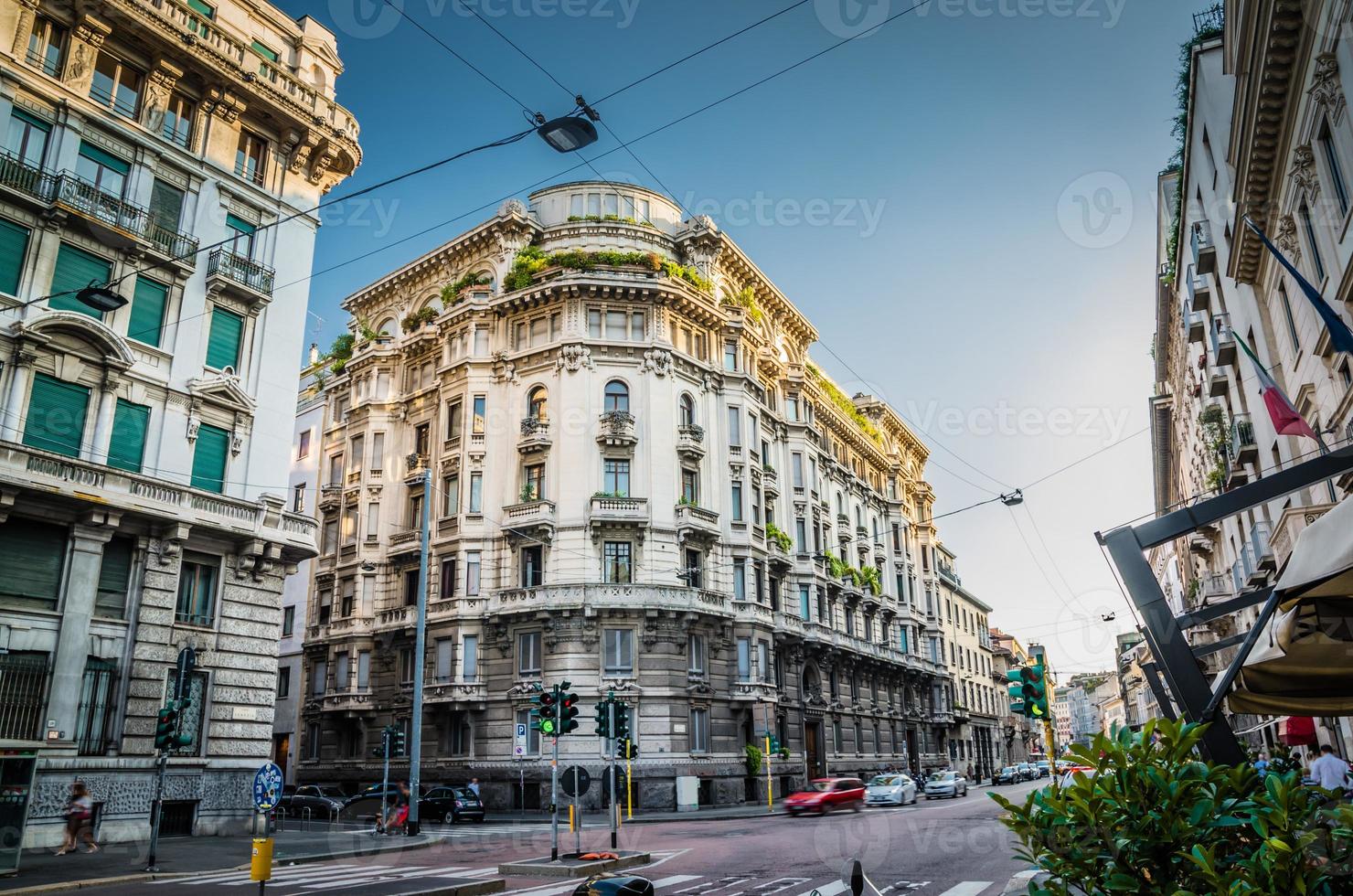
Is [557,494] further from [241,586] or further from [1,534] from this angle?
[1,534]

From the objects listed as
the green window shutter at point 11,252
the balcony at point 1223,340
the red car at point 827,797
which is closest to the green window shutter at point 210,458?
the green window shutter at point 11,252

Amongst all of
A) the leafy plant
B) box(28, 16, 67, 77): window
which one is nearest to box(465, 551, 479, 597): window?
box(28, 16, 67, 77): window

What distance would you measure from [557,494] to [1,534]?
2084cm

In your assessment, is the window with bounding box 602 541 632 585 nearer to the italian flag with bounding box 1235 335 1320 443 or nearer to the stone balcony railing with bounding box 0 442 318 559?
the stone balcony railing with bounding box 0 442 318 559

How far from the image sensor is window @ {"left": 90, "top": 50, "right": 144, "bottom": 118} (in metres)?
23.3

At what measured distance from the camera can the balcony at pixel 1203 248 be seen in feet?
80.2

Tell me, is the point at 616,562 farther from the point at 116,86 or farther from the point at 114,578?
the point at 116,86

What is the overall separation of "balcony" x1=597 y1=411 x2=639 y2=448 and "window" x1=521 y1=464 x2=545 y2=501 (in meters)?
3.02

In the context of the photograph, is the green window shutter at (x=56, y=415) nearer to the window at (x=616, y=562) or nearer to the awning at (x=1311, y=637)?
the window at (x=616, y=562)

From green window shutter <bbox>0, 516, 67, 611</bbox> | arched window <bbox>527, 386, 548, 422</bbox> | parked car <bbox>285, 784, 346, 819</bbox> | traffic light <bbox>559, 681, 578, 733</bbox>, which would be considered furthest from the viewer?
arched window <bbox>527, 386, 548, 422</bbox>

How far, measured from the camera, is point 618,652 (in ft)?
118

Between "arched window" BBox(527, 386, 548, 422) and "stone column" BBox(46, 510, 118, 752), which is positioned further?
"arched window" BBox(527, 386, 548, 422)

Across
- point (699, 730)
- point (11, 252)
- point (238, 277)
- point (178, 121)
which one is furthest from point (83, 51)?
point (699, 730)

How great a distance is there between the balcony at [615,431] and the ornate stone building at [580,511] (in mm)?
89
